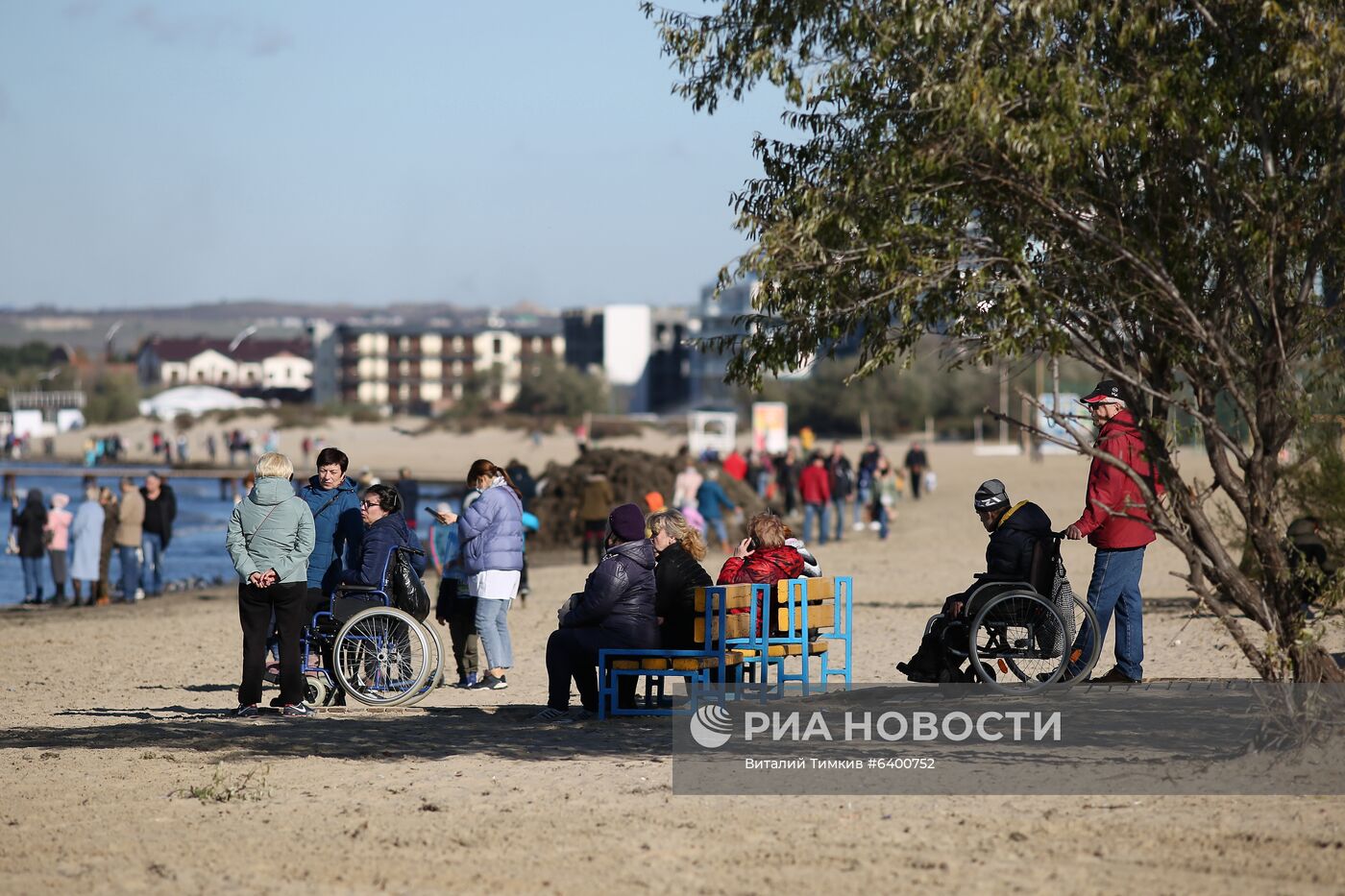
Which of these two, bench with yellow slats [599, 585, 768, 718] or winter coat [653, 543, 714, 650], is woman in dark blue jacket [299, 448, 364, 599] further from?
winter coat [653, 543, 714, 650]

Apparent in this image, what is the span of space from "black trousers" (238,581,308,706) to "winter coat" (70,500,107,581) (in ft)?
42.5

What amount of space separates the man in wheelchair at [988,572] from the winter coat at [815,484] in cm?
1903

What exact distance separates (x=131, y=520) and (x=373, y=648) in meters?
13.1

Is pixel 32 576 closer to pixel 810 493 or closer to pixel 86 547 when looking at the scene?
pixel 86 547

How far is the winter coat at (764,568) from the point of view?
10547 mm

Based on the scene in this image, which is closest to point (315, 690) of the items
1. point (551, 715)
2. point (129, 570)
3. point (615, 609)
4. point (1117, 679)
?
point (551, 715)

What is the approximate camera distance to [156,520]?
2273cm

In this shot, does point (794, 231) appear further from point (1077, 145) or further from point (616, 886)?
point (616, 886)

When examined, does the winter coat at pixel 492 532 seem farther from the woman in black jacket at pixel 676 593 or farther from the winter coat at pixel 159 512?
the winter coat at pixel 159 512

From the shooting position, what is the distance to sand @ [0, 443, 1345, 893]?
21.1 feet

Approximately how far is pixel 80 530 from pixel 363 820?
16.6m

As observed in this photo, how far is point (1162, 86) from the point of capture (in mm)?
7500

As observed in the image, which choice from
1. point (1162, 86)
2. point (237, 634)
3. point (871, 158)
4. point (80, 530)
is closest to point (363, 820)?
point (871, 158)

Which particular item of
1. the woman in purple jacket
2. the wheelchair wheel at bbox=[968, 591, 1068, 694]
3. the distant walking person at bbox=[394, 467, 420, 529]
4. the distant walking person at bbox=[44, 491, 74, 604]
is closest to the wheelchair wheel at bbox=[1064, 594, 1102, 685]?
the wheelchair wheel at bbox=[968, 591, 1068, 694]
